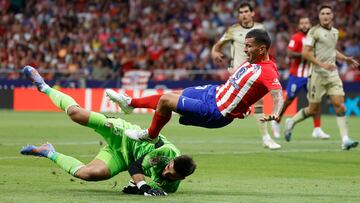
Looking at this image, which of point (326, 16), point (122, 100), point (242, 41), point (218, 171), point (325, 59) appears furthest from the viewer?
point (325, 59)

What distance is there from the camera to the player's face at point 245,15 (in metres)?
17.5

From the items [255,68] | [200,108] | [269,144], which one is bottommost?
[269,144]

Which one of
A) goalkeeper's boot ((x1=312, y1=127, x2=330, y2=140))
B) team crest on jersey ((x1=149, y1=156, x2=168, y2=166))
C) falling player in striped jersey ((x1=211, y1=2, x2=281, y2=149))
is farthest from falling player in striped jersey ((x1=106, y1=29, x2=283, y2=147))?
goalkeeper's boot ((x1=312, y1=127, x2=330, y2=140))

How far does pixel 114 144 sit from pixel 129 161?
1.03 feet

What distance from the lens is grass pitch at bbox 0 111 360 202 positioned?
1039 centimetres

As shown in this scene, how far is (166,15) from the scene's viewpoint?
39.2m

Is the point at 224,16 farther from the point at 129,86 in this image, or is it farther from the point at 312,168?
the point at 312,168

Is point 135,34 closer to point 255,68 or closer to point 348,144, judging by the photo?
point 348,144

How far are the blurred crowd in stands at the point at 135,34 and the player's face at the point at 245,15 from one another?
1523 cm

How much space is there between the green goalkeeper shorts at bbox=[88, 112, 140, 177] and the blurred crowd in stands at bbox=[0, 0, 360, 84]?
72.7ft

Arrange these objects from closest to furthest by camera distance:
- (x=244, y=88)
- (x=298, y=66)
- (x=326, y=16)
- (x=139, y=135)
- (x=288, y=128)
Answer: (x=139, y=135) → (x=244, y=88) → (x=326, y=16) → (x=288, y=128) → (x=298, y=66)

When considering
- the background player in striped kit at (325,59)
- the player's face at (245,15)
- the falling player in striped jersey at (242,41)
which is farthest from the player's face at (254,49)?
the background player in striped kit at (325,59)

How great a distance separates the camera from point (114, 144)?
1091 cm

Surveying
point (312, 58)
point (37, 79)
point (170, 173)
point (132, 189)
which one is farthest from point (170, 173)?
point (312, 58)
